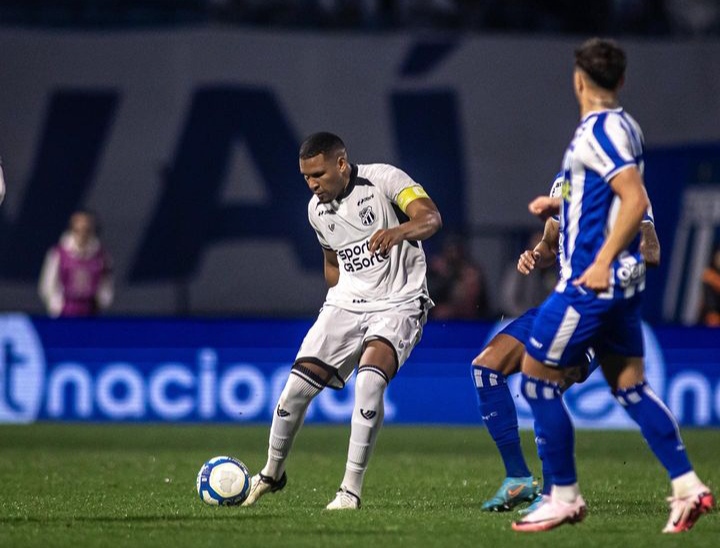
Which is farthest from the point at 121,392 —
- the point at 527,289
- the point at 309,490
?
the point at 309,490

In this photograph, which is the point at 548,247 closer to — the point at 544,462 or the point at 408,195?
the point at 408,195

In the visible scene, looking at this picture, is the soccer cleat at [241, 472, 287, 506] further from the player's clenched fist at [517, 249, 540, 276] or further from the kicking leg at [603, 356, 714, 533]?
the kicking leg at [603, 356, 714, 533]

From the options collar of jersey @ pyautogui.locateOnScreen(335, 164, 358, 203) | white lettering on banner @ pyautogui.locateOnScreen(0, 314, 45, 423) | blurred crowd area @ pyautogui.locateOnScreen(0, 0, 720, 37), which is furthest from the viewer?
blurred crowd area @ pyautogui.locateOnScreen(0, 0, 720, 37)

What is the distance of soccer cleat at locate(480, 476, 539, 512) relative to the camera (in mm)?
7652

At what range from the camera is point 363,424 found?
305 inches

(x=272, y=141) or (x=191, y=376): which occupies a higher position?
(x=272, y=141)

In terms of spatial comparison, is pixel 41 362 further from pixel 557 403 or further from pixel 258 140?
pixel 557 403

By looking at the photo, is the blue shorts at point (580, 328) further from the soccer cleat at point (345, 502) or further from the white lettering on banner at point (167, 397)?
the white lettering on banner at point (167, 397)

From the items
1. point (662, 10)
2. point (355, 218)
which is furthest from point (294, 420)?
point (662, 10)

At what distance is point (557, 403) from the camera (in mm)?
6480

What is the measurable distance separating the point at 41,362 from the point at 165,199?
4.43 metres

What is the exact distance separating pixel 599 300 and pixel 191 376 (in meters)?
9.26

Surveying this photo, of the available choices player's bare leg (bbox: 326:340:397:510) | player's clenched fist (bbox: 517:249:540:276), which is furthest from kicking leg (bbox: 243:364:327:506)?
player's clenched fist (bbox: 517:249:540:276)

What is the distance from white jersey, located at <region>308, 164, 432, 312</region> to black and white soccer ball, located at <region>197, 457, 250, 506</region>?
1.13 meters
